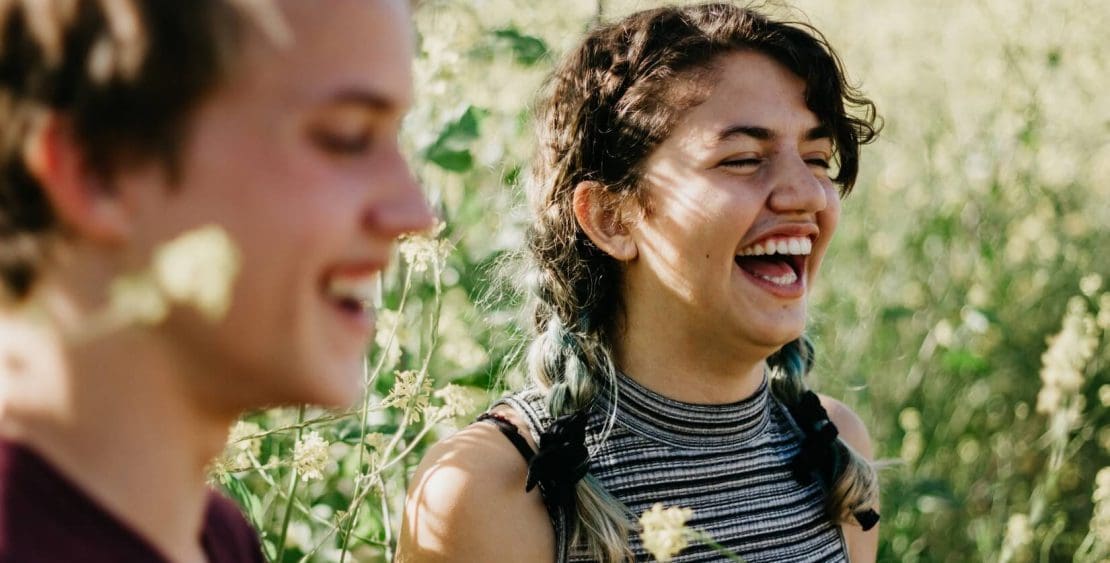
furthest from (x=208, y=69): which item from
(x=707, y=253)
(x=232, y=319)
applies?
(x=707, y=253)

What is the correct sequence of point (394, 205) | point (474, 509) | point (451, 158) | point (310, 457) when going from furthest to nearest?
point (451, 158) < point (474, 509) < point (310, 457) < point (394, 205)

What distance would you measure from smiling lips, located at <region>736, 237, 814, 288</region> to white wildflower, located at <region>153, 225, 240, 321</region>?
1068 mm

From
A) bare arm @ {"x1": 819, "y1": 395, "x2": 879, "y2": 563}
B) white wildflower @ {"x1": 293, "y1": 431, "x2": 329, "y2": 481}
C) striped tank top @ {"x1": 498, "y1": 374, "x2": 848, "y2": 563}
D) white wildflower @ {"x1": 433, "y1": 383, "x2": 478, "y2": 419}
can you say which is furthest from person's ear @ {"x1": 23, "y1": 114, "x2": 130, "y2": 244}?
bare arm @ {"x1": 819, "y1": 395, "x2": 879, "y2": 563}

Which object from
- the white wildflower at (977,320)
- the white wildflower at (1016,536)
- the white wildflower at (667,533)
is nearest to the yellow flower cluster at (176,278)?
the white wildflower at (667,533)

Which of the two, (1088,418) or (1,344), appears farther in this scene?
(1088,418)

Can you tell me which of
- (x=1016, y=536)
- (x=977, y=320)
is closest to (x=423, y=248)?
(x=1016, y=536)

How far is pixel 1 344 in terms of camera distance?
0.65 metres

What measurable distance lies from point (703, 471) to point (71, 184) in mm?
1164

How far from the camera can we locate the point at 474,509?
1.48m

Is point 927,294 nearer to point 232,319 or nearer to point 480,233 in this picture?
point 480,233

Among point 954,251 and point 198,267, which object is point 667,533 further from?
point 954,251

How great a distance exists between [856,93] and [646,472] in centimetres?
75

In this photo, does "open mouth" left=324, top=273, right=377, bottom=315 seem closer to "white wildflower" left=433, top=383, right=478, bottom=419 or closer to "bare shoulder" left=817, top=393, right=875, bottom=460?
"white wildflower" left=433, top=383, right=478, bottom=419

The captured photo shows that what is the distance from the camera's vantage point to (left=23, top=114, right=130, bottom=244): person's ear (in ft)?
2.02
